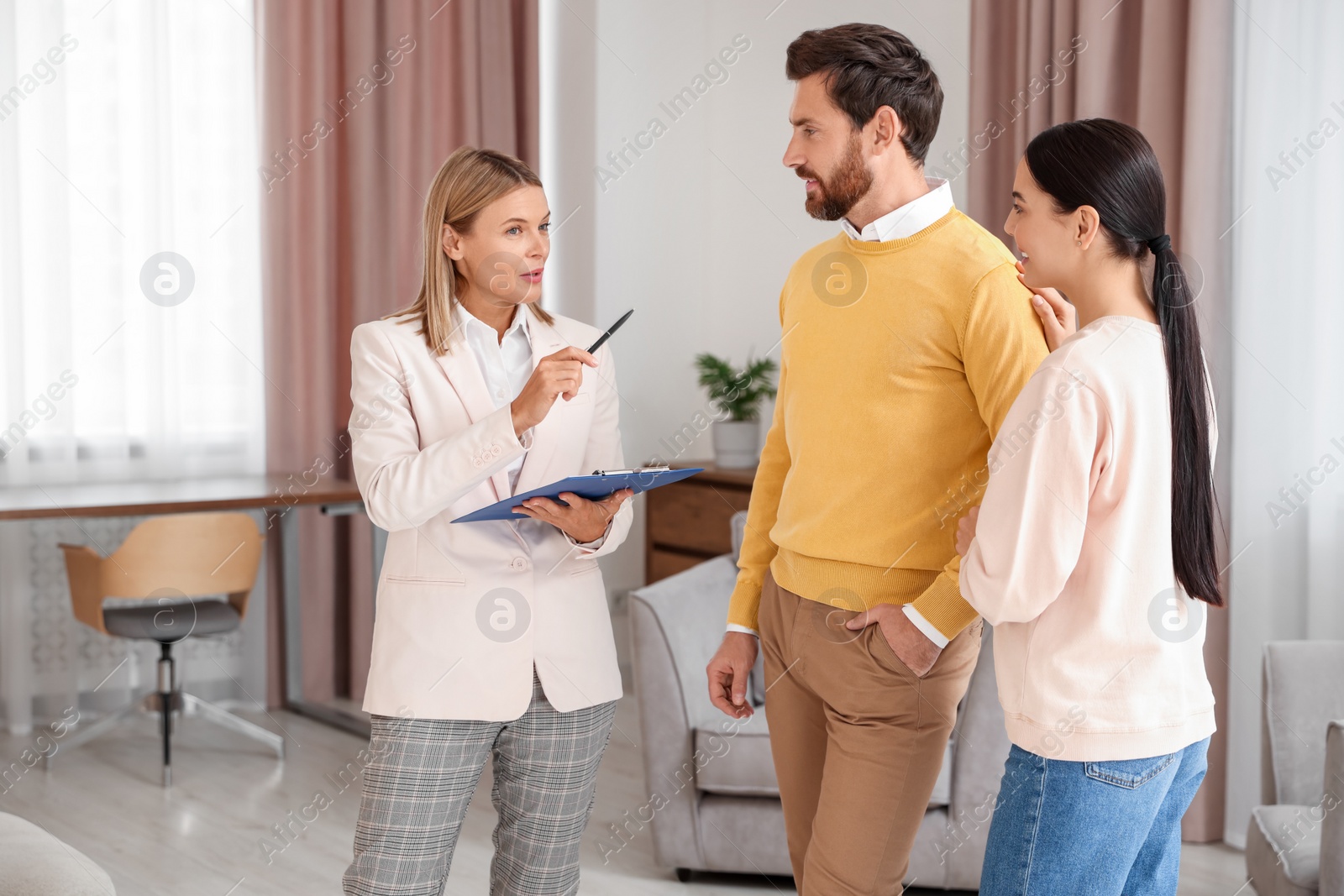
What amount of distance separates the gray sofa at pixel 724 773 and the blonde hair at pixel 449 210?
47.2 inches

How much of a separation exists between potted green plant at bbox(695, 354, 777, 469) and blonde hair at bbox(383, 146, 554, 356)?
2.49 meters

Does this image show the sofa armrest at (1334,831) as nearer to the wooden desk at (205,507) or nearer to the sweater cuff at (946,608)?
the sweater cuff at (946,608)

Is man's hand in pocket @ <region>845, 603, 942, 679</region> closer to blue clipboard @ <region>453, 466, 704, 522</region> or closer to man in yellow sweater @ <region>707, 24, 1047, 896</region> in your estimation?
man in yellow sweater @ <region>707, 24, 1047, 896</region>

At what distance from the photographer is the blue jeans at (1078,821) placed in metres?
1.12

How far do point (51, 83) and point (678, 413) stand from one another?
238cm

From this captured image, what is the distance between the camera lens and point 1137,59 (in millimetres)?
2914

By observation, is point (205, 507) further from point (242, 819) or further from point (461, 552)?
point (461, 552)

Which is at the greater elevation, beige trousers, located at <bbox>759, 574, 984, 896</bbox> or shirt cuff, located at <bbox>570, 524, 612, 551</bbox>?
shirt cuff, located at <bbox>570, 524, 612, 551</bbox>

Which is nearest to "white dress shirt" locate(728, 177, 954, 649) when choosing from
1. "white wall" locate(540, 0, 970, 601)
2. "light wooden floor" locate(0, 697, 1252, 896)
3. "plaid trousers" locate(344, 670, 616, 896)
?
"plaid trousers" locate(344, 670, 616, 896)

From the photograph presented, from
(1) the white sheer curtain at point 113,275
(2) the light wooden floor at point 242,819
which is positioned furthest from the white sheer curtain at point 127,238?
(2) the light wooden floor at point 242,819

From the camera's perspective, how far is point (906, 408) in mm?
1340

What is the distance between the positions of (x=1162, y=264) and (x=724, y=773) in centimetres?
164

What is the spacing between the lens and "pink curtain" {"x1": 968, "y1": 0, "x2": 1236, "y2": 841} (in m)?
2.73

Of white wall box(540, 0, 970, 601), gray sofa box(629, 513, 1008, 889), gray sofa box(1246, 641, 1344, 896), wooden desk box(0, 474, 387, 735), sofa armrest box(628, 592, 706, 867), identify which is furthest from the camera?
white wall box(540, 0, 970, 601)
